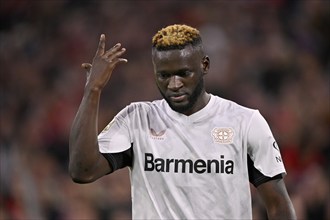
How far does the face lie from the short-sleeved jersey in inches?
5.8

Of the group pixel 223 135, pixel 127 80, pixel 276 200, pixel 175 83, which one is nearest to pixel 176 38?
pixel 175 83

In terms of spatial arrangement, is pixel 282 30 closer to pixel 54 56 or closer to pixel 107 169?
pixel 54 56

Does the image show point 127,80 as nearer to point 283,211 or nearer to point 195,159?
point 195,159

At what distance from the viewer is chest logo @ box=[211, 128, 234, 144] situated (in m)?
3.66

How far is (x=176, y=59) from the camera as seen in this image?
357 cm

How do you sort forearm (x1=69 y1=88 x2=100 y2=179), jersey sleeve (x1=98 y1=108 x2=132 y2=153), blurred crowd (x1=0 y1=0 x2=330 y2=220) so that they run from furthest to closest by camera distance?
blurred crowd (x1=0 y1=0 x2=330 y2=220) → jersey sleeve (x1=98 y1=108 x2=132 y2=153) → forearm (x1=69 y1=88 x2=100 y2=179)

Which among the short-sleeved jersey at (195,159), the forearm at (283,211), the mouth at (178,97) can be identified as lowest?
the forearm at (283,211)

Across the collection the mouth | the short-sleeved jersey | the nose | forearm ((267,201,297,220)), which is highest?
the nose

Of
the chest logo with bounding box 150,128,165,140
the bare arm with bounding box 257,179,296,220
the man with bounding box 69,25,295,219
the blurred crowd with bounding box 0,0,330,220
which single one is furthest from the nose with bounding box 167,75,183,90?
the blurred crowd with bounding box 0,0,330,220

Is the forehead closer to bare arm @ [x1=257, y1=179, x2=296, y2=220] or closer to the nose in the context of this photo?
the nose

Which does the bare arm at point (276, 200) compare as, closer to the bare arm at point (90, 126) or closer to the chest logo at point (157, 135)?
the chest logo at point (157, 135)

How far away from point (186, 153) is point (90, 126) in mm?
460

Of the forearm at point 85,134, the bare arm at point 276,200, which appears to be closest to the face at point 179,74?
the forearm at point 85,134

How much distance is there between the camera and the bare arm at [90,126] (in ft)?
11.3
